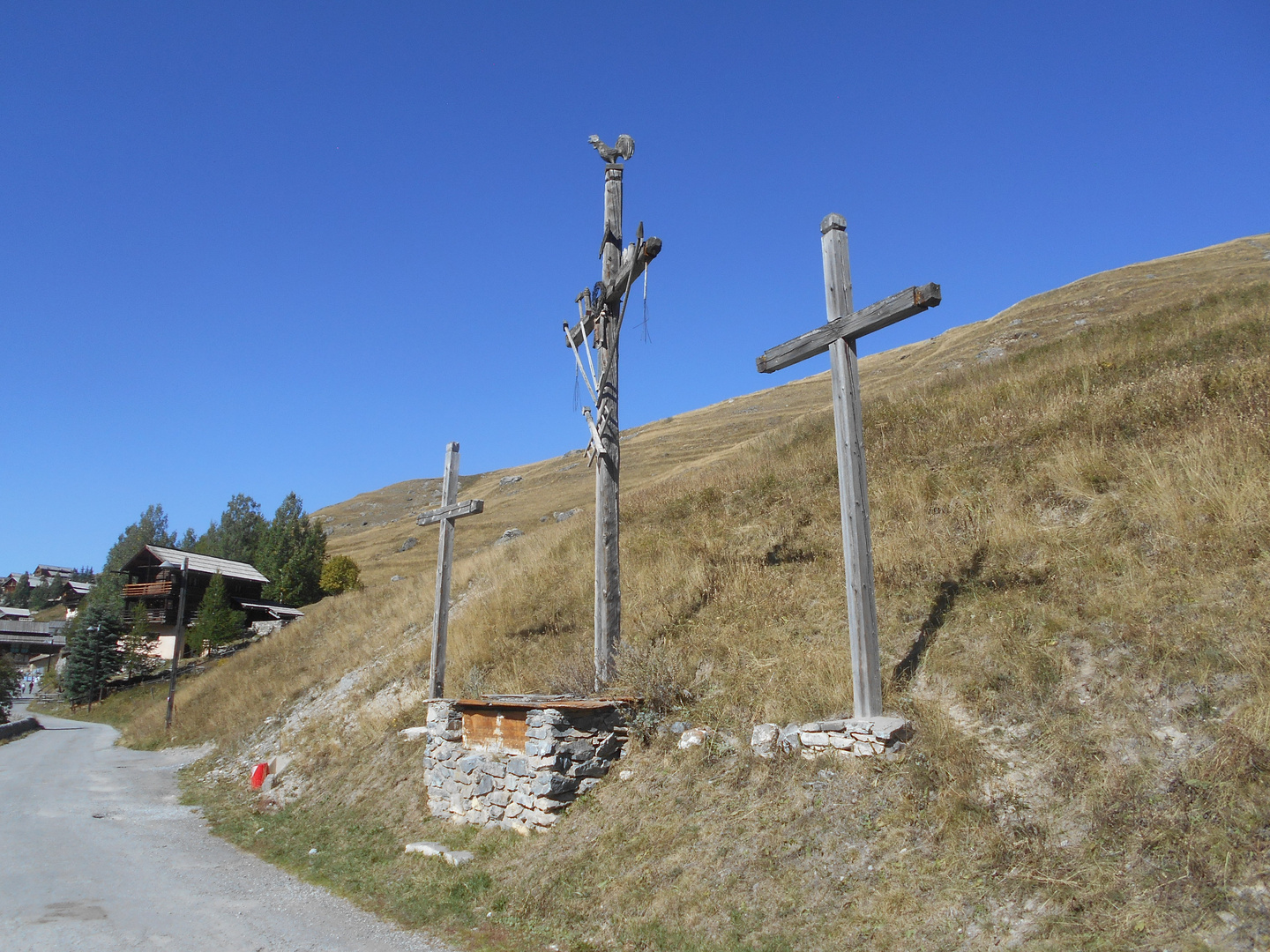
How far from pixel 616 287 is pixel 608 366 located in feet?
3.07

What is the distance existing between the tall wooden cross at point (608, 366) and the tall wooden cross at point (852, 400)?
8.52 feet

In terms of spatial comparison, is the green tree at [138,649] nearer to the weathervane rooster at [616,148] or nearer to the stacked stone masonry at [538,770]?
the stacked stone masonry at [538,770]

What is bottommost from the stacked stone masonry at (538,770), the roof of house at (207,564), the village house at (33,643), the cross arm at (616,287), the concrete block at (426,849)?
the concrete block at (426,849)

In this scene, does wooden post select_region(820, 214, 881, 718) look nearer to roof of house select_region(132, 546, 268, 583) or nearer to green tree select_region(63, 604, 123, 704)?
green tree select_region(63, 604, 123, 704)

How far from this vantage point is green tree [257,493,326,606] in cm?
5259

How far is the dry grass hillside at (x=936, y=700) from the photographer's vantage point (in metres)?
4.16

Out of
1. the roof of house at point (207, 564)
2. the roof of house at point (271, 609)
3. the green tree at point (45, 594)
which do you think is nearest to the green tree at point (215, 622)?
the roof of house at point (207, 564)

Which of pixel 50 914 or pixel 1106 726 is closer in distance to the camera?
pixel 1106 726

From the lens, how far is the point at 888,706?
588cm

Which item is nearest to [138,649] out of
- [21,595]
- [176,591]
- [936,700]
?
[176,591]

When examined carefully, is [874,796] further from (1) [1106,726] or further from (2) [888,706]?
(1) [1106,726]

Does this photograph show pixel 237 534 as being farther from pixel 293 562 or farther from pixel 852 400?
pixel 852 400

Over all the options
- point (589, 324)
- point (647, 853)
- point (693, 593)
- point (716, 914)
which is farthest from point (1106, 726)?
point (589, 324)

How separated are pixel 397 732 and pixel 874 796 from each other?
768cm
